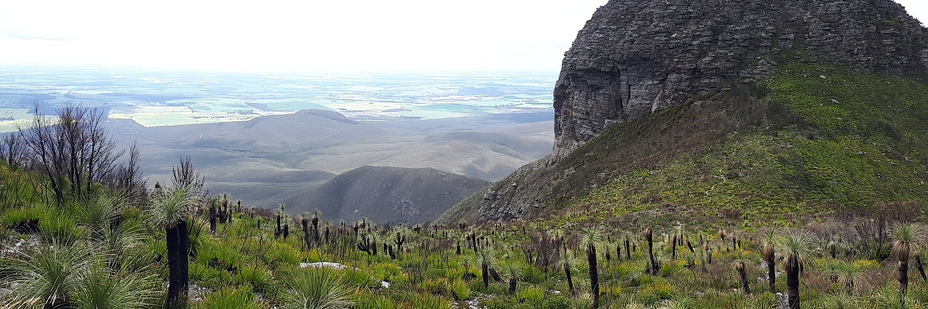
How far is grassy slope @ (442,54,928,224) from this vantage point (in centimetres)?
3353

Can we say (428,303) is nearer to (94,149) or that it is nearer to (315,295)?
(315,295)

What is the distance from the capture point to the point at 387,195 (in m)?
135

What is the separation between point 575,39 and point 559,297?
229ft

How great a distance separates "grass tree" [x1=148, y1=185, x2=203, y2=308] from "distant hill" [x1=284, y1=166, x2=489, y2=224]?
10865 cm

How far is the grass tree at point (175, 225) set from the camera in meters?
6.64

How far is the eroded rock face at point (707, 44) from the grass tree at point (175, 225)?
192 feet

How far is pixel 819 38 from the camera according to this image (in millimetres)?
54219

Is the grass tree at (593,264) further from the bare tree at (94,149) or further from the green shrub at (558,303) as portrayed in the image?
the bare tree at (94,149)

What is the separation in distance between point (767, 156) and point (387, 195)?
108 meters

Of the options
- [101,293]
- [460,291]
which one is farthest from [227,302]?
[460,291]

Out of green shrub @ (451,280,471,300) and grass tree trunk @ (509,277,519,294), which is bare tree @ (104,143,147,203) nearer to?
green shrub @ (451,280,471,300)

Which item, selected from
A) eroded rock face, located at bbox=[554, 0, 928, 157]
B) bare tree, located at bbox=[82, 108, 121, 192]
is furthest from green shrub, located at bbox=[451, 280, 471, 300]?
eroded rock face, located at bbox=[554, 0, 928, 157]

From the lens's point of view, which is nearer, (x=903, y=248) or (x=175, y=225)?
(x=175, y=225)

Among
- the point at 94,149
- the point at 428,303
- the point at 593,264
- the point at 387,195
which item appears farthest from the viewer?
the point at 387,195
